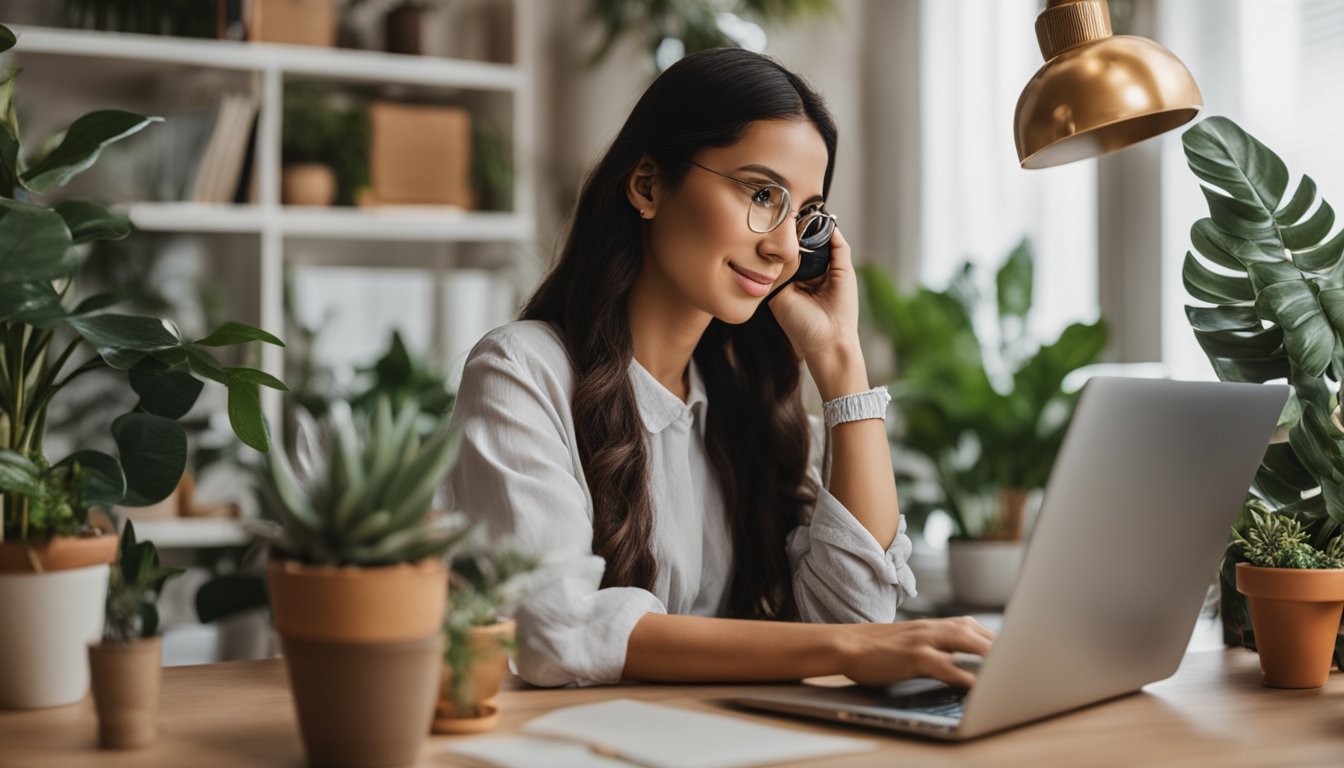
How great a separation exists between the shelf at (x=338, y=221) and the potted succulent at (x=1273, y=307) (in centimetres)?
236

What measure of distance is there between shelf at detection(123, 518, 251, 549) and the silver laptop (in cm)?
239

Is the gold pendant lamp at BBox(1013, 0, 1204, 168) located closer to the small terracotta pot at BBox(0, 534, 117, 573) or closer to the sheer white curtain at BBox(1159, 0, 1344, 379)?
the small terracotta pot at BBox(0, 534, 117, 573)

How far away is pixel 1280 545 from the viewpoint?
1.27m

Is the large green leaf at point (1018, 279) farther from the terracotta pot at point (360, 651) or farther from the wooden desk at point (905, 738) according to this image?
the terracotta pot at point (360, 651)

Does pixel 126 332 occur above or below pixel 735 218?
below

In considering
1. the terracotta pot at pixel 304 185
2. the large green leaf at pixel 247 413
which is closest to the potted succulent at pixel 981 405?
the terracotta pot at pixel 304 185

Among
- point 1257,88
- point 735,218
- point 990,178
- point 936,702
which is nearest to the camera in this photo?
point 936,702

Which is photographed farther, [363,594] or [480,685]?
[480,685]

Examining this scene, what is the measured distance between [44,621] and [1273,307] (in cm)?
125

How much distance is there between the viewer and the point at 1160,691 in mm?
1193

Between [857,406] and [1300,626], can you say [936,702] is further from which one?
[857,406]

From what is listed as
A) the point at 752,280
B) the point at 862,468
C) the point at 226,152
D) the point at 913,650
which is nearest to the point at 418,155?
the point at 226,152

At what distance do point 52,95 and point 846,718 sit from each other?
10.5ft

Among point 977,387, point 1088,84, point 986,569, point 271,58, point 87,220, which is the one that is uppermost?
point 271,58
